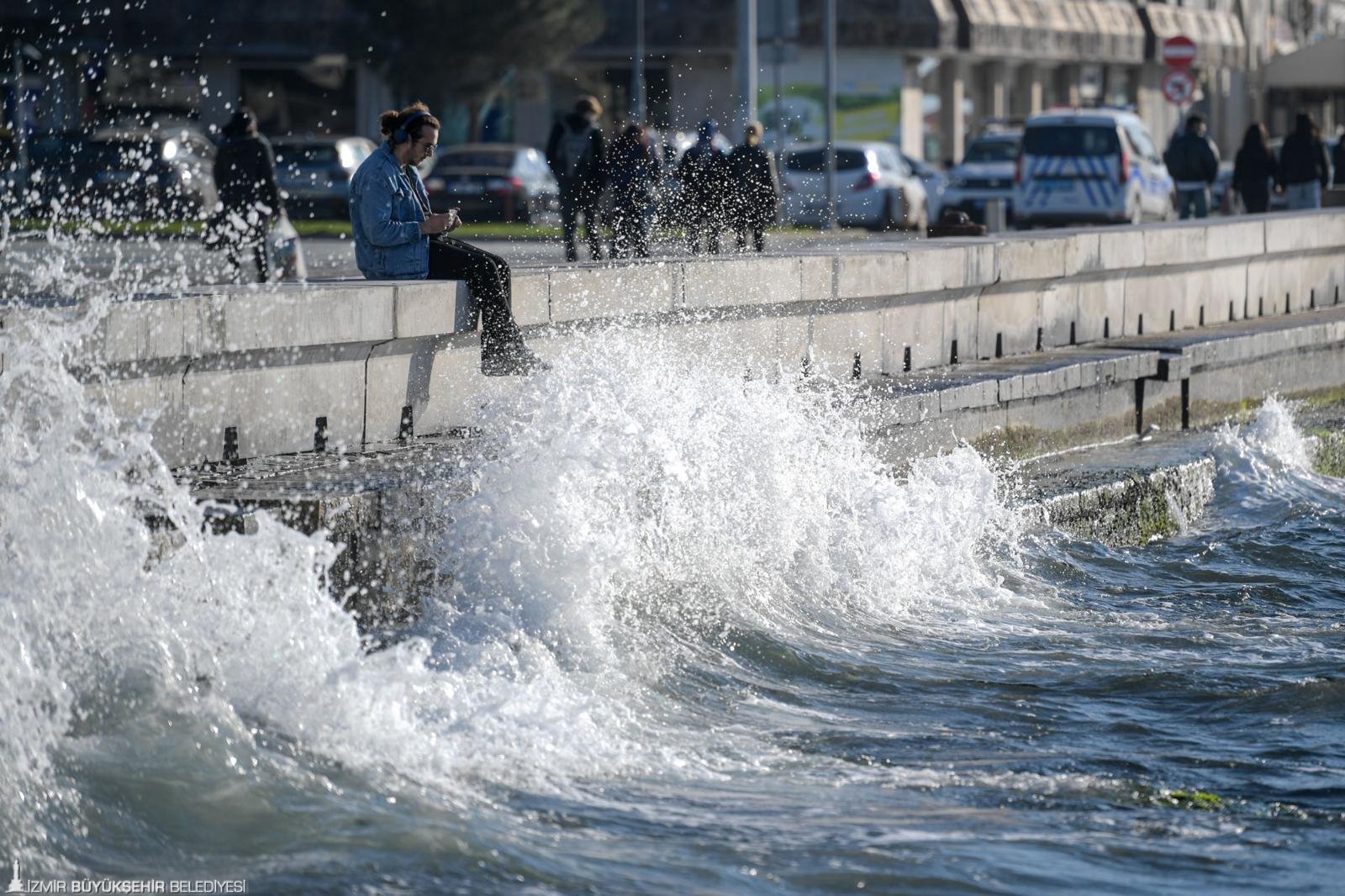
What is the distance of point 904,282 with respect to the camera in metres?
13.6

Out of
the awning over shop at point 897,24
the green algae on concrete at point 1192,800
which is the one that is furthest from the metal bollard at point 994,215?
the green algae on concrete at point 1192,800

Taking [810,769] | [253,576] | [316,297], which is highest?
[316,297]

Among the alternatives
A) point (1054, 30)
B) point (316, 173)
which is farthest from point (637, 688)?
point (1054, 30)

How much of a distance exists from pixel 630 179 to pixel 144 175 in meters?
15.1

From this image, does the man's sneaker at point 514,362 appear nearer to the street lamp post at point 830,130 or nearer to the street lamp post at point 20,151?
the street lamp post at point 830,130

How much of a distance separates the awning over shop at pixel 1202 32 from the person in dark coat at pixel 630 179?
37.6m

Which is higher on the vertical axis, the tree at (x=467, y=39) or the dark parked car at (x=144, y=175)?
the tree at (x=467, y=39)

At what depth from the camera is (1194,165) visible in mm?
25781

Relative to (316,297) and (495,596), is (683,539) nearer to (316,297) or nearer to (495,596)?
(495,596)

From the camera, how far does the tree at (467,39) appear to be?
45.5 meters

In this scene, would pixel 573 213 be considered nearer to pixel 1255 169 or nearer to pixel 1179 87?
pixel 1255 169

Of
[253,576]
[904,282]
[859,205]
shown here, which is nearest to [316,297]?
[253,576]

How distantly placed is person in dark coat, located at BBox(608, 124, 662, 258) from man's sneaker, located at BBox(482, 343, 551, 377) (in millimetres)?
7384

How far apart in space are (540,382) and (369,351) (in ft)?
2.54
